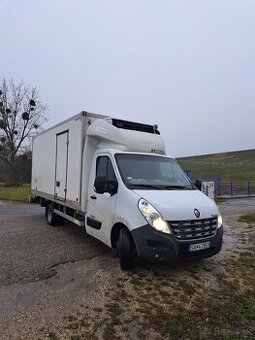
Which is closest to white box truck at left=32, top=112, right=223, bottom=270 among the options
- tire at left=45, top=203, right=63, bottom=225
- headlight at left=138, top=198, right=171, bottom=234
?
headlight at left=138, top=198, right=171, bottom=234

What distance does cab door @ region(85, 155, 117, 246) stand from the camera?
6.98m

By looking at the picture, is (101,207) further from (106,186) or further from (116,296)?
(116,296)

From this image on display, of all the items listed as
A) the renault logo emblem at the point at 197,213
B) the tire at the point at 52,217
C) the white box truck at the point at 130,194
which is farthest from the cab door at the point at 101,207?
the tire at the point at 52,217

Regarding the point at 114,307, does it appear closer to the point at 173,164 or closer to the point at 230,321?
the point at 230,321

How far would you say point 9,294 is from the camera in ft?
18.0

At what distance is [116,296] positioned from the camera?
5434 millimetres

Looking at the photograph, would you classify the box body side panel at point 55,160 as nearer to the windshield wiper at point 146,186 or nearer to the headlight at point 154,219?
the windshield wiper at point 146,186

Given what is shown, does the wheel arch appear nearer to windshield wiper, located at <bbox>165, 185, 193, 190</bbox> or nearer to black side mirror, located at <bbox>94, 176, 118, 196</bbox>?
black side mirror, located at <bbox>94, 176, 118, 196</bbox>

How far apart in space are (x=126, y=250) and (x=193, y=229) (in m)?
1.17

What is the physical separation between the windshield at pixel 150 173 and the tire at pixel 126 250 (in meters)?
0.86

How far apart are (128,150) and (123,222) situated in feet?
5.78

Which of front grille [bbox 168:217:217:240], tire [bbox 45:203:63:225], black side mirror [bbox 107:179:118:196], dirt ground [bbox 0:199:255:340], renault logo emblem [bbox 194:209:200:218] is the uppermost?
black side mirror [bbox 107:179:118:196]

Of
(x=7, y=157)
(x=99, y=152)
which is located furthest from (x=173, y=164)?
(x=7, y=157)

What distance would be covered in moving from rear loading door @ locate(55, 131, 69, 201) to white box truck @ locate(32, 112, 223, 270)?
0.08ft
